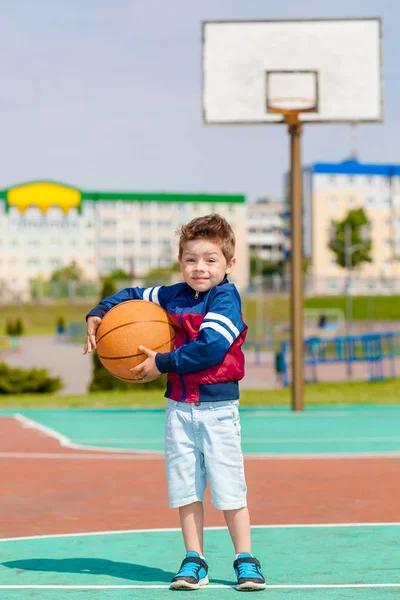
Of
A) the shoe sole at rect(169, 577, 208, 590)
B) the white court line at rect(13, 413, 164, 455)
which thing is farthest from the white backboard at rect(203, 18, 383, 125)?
the shoe sole at rect(169, 577, 208, 590)

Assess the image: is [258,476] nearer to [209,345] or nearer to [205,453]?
[205,453]

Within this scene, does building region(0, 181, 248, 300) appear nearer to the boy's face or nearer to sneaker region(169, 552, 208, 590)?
the boy's face

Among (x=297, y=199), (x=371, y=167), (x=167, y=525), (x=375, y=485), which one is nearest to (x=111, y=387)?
(x=297, y=199)

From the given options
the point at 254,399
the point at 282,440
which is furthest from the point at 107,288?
the point at 282,440

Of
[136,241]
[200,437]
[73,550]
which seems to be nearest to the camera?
[200,437]

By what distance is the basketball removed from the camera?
5.97 meters

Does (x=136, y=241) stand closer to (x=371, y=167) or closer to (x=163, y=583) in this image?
(x=371, y=167)

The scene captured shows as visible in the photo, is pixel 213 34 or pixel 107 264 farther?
pixel 107 264

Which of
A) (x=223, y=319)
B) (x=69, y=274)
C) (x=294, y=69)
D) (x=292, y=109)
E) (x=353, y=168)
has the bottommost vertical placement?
(x=69, y=274)

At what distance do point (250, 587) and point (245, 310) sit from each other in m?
73.4

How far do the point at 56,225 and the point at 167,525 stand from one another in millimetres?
136986

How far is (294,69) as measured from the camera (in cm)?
1745

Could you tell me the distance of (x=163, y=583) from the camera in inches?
236

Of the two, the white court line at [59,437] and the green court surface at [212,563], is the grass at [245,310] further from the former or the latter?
the green court surface at [212,563]
